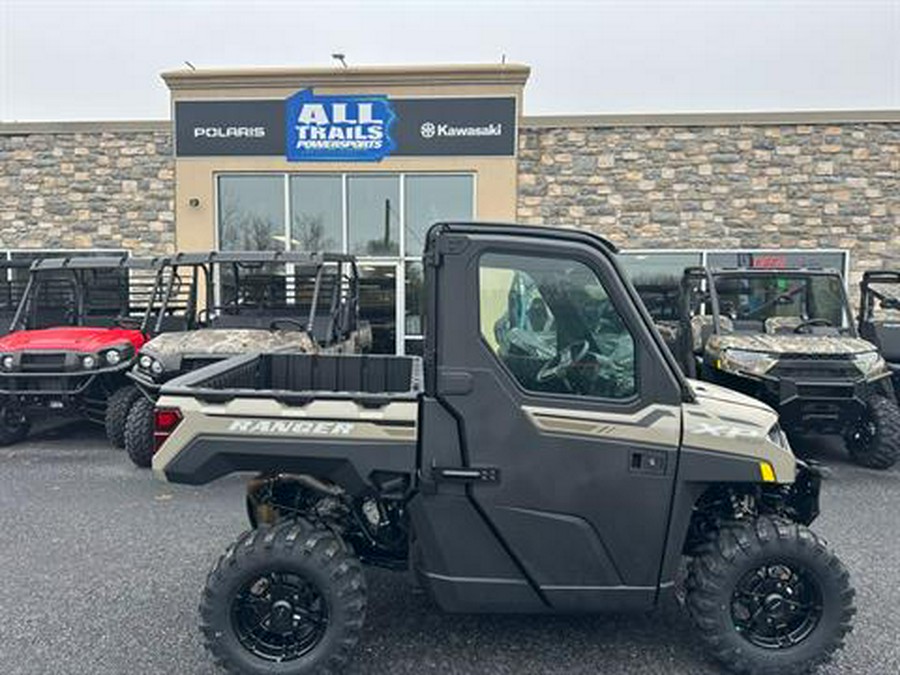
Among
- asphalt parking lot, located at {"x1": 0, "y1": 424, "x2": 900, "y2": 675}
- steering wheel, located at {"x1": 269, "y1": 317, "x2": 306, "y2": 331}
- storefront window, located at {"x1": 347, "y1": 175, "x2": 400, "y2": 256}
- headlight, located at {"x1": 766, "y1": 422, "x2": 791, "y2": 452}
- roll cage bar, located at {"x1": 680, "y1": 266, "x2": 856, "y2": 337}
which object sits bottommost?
asphalt parking lot, located at {"x1": 0, "y1": 424, "x2": 900, "y2": 675}

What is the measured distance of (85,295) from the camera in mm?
8500

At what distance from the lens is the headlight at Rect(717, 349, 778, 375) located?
6.50 meters

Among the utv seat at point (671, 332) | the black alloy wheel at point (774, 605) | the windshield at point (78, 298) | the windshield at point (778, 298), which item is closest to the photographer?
the black alloy wheel at point (774, 605)

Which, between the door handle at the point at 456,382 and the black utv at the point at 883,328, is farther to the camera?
the black utv at the point at 883,328

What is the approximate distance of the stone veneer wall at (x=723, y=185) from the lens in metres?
11.7

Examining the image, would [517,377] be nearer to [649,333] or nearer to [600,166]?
[649,333]

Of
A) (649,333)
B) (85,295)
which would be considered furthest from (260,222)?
(649,333)

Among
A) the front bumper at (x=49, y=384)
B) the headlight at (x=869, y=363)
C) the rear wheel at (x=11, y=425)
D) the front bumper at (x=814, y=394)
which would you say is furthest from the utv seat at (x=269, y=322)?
the headlight at (x=869, y=363)

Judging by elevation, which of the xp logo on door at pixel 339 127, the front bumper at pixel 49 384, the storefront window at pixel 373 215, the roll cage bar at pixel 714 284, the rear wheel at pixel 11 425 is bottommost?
the rear wheel at pixel 11 425

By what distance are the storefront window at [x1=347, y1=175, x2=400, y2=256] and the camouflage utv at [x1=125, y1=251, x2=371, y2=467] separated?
270 centimetres

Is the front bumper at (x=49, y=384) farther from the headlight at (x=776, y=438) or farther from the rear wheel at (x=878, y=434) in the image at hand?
the rear wheel at (x=878, y=434)

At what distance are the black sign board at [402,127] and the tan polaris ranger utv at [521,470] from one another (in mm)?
9263

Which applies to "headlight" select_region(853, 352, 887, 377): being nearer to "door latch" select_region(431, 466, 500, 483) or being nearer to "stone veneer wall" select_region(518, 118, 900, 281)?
"door latch" select_region(431, 466, 500, 483)

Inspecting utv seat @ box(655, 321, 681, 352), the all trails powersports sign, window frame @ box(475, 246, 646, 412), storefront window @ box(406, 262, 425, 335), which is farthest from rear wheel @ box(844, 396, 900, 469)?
the all trails powersports sign
